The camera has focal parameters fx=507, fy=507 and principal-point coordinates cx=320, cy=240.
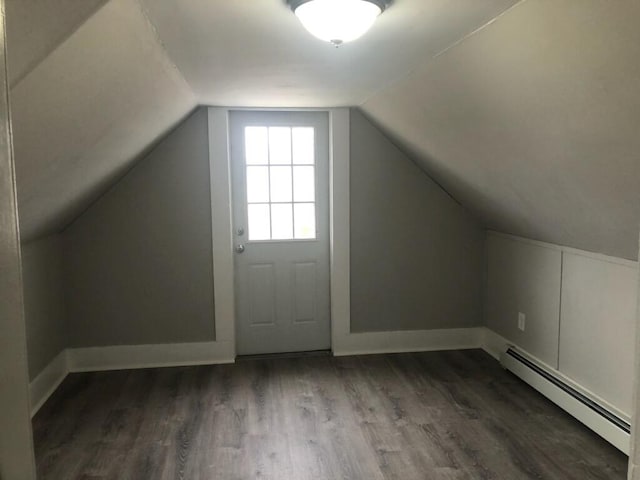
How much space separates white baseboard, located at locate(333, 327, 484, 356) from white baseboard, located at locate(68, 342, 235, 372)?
2.95 ft

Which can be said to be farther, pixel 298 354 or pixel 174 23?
pixel 298 354

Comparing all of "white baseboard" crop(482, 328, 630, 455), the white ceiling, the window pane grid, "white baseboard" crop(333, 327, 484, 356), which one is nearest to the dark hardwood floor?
"white baseboard" crop(482, 328, 630, 455)

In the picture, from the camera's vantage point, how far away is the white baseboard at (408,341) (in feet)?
12.8

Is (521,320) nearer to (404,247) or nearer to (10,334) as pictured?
(404,247)

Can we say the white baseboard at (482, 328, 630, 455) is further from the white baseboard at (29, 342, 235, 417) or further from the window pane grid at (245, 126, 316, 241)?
the white baseboard at (29, 342, 235, 417)

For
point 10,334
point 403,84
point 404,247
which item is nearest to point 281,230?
point 404,247

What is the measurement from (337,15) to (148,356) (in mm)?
2967

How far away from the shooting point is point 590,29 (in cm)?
134

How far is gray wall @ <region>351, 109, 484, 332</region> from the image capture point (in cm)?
379

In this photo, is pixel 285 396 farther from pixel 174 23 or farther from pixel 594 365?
pixel 174 23

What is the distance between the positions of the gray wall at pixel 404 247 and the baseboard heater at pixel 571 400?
2.11 feet

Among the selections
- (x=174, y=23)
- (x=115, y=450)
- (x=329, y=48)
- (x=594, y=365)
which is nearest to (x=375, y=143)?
(x=329, y=48)

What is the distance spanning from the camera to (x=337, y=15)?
153 centimetres

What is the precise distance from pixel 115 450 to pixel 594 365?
2575 millimetres
